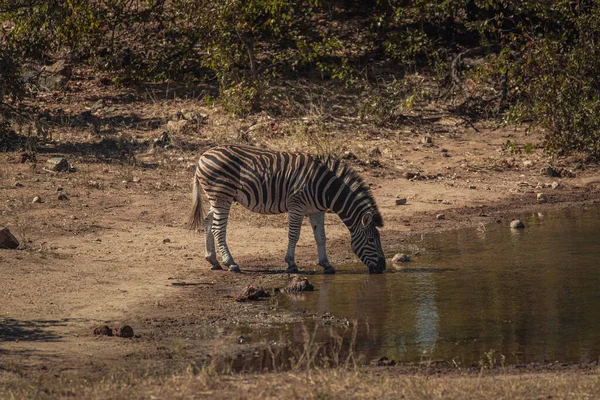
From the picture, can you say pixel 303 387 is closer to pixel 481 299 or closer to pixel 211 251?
pixel 481 299

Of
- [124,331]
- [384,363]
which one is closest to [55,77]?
[124,331]

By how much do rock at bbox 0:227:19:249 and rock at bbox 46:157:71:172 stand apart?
406 centimetres

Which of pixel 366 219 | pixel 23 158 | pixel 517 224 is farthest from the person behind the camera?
pixel 23 158

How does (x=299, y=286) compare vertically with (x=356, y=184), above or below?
below

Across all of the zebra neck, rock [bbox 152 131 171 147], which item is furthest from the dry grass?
rock [bbox 152 131 171 147]

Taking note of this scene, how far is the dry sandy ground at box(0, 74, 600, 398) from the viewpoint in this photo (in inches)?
375

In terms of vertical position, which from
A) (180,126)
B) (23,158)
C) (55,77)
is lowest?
(23,158)

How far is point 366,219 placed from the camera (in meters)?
13.0

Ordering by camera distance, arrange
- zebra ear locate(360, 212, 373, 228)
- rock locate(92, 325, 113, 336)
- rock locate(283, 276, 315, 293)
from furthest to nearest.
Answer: zebra ear locate(360, 212, 373, 228) < rock locate(283, 276, 315, 293) < rock locate(92, 325, 113, 336)

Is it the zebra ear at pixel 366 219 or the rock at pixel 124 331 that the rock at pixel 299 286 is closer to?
the zebra ear at pixel 366 219

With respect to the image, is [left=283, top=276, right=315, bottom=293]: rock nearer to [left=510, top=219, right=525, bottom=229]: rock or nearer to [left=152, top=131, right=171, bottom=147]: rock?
[left=510, top=219, right=525, bottom=229]: rock

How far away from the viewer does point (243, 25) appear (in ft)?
69.2

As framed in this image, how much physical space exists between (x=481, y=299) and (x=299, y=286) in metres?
2.15

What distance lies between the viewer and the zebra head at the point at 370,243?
12984 mm
